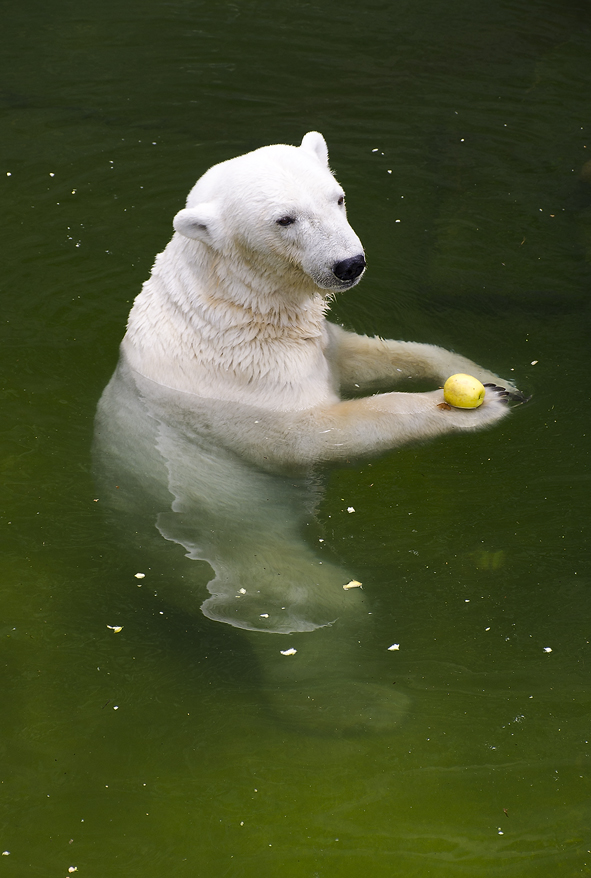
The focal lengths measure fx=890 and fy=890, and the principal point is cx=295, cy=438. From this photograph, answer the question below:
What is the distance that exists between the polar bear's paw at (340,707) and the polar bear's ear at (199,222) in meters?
1.99

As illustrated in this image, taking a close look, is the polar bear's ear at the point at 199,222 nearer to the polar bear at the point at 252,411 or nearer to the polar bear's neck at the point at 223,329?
the polar bear at the point at 252,411

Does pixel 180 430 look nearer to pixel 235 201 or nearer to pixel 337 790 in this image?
pixel 235 201

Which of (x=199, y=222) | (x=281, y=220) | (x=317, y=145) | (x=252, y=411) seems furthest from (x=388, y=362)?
(x=199, y=222)

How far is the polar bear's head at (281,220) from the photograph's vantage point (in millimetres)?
3760

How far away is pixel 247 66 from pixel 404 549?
5761 mm

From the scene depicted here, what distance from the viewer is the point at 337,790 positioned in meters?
3.25

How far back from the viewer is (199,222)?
3920 millimetres

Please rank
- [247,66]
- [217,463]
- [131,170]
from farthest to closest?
[247,66] → [131,170] → [217,463]

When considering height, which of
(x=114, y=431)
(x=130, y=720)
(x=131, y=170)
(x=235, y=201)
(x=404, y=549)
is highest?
(x=235, y=201)

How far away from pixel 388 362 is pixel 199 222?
4.93 ft

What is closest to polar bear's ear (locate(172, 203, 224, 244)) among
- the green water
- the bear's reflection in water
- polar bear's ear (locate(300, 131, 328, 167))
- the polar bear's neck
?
the polar bear's neck

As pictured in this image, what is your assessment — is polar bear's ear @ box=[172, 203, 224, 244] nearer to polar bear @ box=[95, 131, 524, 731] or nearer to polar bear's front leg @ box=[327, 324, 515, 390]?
polar bear @ box=[95, 131, 524, 731]

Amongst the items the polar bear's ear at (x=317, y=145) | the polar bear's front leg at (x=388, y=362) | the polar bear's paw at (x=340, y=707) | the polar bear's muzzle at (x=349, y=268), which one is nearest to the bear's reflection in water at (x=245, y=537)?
the polar bear's paw at (x=340, y=707)

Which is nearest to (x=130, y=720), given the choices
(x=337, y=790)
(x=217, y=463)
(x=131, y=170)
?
(x=337, y=790)
